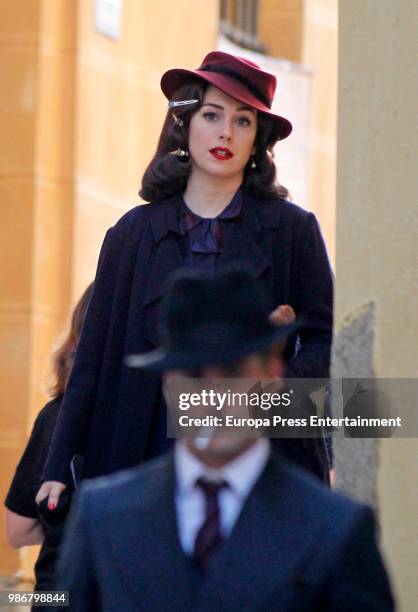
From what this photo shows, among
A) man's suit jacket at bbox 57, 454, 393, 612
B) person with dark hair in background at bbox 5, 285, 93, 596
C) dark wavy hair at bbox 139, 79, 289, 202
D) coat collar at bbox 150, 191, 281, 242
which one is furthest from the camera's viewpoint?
person with dark hair in background at bbox 5, 285, 93, 596

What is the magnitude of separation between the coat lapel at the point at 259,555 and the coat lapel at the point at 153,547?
0.06 metres

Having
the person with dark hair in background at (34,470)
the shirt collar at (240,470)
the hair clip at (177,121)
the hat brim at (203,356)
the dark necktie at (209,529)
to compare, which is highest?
the hair clip at (177,121)

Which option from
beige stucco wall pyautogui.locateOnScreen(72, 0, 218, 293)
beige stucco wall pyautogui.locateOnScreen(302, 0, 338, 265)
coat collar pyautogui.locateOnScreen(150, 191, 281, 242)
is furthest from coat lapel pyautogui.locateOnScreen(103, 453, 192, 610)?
beige stucco wall pyautogui.locateOnScreen(302, 0, 338, 265)

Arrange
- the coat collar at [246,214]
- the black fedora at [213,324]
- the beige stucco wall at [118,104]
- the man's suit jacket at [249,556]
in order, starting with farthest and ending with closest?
1. the beige stucco wall at [118,104]
2. the coat collar at [246,214]
3. the black fedora at [213,324]
4. the man's suit jacket at [249,556]

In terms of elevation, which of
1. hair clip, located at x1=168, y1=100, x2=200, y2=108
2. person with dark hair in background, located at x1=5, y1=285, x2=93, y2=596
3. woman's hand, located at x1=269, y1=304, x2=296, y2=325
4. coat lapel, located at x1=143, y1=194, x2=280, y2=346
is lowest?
person with dark hair in background, located at x1=5, y1=285, x2=93, y2=596

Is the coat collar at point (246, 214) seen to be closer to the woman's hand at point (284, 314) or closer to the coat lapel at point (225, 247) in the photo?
the coat lapel at point (225, 247)

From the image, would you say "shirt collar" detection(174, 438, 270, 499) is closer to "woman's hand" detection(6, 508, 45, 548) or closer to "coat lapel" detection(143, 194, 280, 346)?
"coat lapel" detection(143, 194, 280, 346)

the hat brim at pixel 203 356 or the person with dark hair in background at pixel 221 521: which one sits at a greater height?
the hat brim at pixel 203 356

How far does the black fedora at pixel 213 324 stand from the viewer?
2859mm

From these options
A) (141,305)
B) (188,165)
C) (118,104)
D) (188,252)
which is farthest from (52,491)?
(118,104)

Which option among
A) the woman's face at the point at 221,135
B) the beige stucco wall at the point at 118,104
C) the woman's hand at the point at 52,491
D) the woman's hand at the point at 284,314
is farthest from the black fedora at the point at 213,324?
the beige stucco wall at the point at 118,104

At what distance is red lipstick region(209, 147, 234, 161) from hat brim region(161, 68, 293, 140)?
0.15 metres

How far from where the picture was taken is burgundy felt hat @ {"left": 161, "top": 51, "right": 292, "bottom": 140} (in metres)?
4.77

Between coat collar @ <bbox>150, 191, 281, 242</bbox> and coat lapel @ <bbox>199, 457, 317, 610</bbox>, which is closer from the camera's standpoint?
coat lapel @ <bbox>199, 457, 317, 610</bbox>
